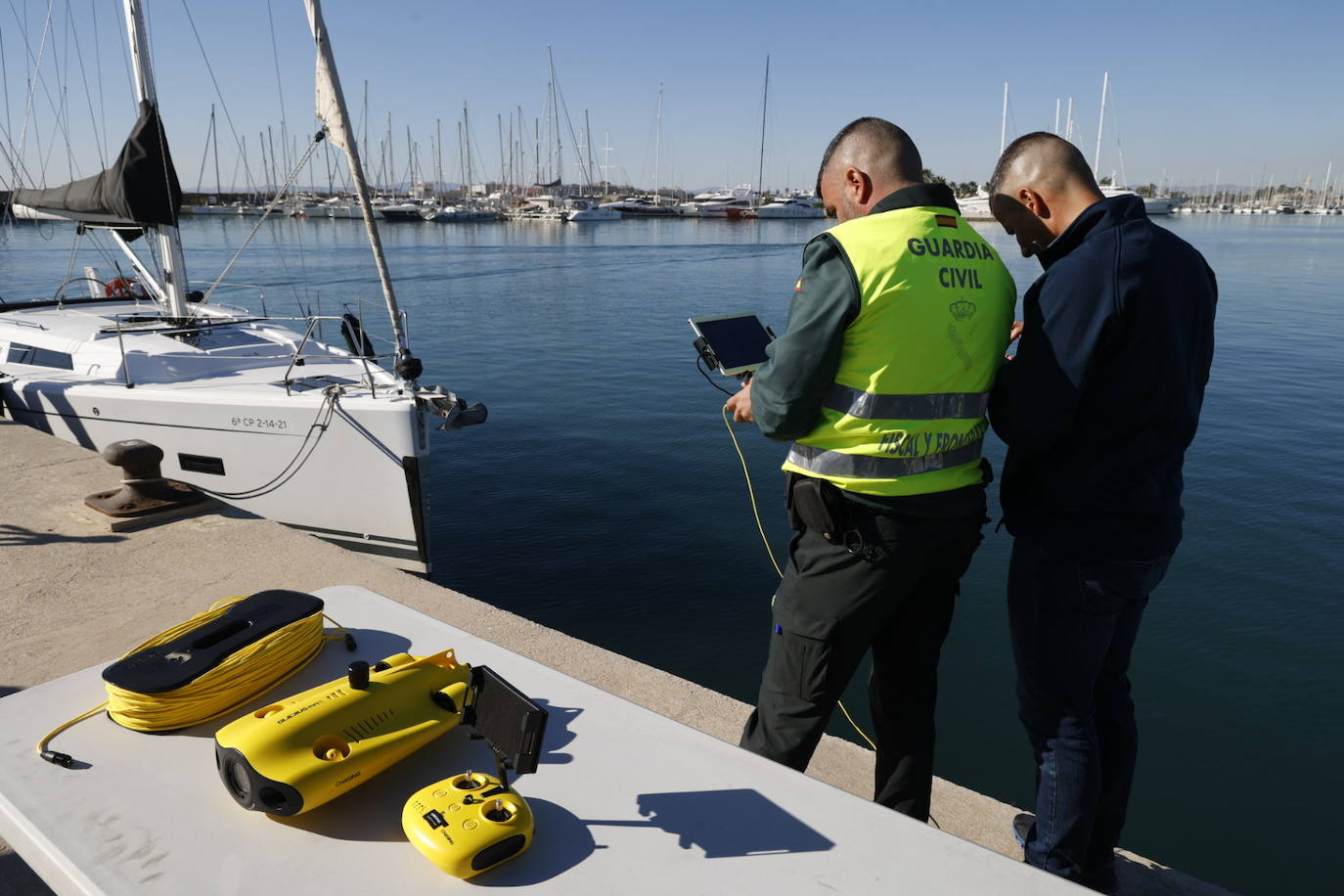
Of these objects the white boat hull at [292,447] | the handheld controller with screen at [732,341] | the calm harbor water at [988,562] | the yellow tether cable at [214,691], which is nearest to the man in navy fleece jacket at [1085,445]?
the handheld controller with screen at [732,341]

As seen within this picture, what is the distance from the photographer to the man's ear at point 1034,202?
2275 mm

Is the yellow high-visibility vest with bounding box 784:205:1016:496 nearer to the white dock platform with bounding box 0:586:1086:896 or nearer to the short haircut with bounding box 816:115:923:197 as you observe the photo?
the short haircut with bounding box 816:115:923:197

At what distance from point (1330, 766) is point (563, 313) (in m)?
22.4

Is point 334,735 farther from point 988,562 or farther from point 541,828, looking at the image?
point 988,562

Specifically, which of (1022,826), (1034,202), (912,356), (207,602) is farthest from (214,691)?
(1034,202)

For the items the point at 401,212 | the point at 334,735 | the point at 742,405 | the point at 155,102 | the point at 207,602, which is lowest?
the point at 207,602

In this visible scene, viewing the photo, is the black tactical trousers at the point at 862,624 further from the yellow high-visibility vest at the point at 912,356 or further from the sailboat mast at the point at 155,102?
the sailboat mast at the point at 155,102

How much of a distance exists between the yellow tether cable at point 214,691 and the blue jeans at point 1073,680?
1.93 m

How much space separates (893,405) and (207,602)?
336 cm

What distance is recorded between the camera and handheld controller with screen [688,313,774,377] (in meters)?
2.74

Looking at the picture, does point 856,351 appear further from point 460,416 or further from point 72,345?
point 72,345

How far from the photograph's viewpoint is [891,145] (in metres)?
2.27

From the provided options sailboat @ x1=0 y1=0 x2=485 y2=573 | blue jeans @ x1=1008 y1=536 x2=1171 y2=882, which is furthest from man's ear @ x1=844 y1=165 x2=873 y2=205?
sailboat @ x1=0 y1=0 x2=485 y2=573

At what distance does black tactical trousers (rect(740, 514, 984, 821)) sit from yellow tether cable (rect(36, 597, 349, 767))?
4.26 feet
